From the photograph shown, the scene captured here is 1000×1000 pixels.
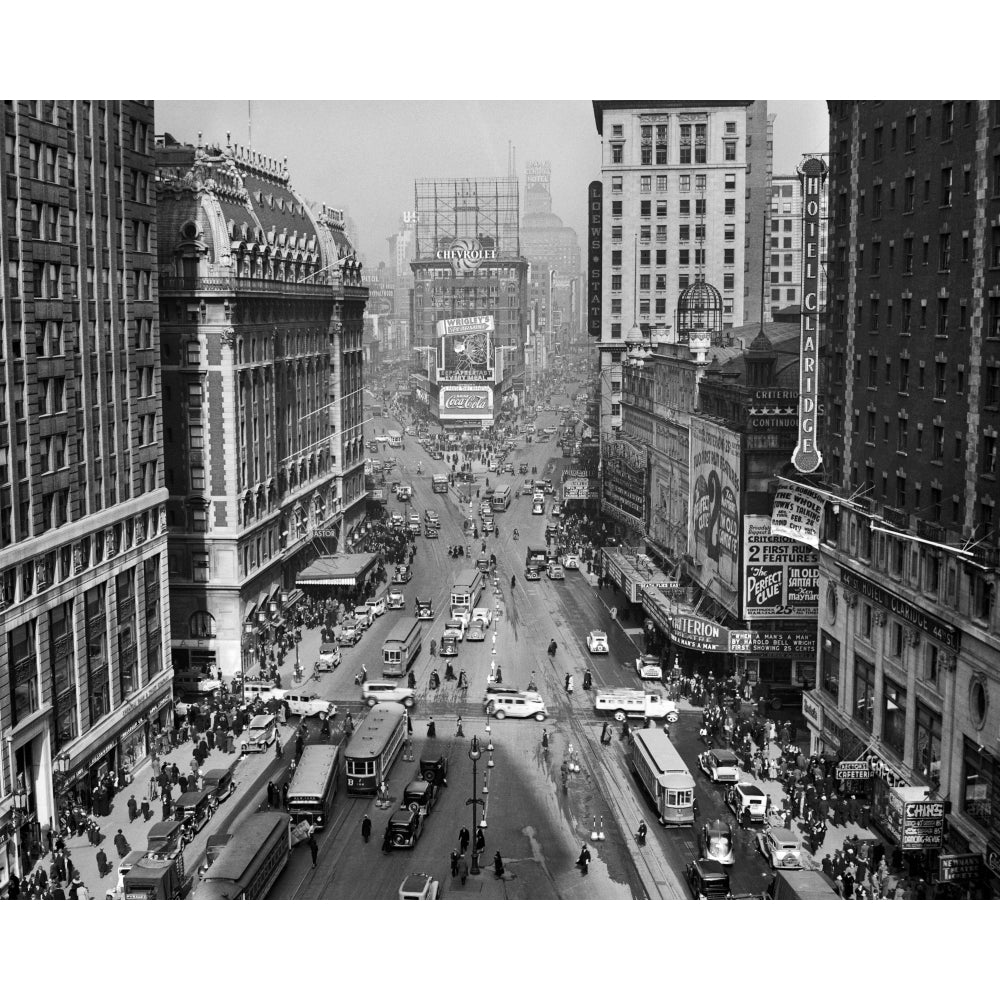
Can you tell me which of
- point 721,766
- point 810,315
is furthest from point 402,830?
point 810,315

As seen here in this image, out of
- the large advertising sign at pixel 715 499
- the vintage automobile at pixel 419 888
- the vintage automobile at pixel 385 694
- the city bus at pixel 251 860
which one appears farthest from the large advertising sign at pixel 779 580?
the city bus at pixel 251 860

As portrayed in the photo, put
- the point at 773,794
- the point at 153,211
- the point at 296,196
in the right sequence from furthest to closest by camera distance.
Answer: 1. the point at 296,196
2. the point at 153,211
3. the point at 773,794

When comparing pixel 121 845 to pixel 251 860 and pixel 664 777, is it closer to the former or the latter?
pixel 251 860

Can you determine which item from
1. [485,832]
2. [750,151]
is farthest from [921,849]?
[750,151]

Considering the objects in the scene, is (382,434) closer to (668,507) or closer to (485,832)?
(668,507)

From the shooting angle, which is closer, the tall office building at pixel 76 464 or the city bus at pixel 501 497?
the tall office building at pixel 76 464

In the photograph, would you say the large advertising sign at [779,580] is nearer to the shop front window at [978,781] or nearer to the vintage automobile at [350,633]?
the shop front window at [978,781]

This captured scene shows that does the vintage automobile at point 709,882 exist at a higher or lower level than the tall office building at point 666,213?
lower
